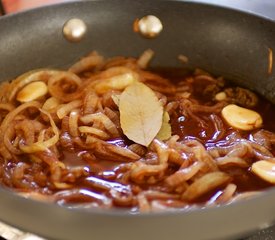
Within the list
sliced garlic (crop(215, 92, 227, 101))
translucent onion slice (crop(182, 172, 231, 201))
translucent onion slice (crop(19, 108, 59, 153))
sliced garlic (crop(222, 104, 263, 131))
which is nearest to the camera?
translucent onion slice (crop(182, 172, 231, 201))

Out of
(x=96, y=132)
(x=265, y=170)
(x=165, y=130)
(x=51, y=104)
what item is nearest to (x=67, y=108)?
(x=51, y=104)

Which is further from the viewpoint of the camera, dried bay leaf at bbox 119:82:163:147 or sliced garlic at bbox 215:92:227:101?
sliced garlic at bbox 215:92:227:101

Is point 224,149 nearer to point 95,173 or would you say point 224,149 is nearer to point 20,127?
point 95,173

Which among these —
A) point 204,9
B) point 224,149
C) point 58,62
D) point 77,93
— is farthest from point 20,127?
point 204,9

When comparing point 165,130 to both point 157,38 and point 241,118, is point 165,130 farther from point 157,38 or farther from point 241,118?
point 157,38

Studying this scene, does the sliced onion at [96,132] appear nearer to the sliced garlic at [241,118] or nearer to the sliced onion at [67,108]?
the sliced onion at [67,108]

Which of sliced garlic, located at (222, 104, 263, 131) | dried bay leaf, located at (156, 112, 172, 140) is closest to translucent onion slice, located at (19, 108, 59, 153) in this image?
dried bay leaf, located at (156, 112, 172, 140)

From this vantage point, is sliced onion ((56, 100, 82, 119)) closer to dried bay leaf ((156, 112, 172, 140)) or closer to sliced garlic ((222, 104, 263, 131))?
dried bay leaf ((156, 112, 172, 140))
